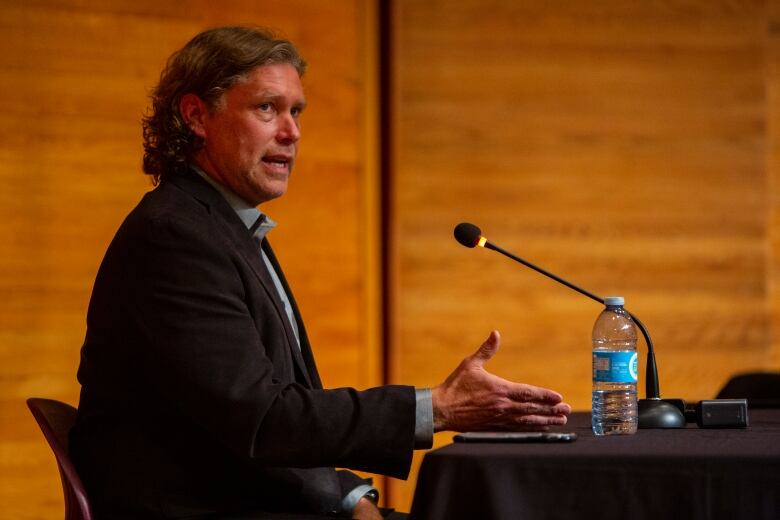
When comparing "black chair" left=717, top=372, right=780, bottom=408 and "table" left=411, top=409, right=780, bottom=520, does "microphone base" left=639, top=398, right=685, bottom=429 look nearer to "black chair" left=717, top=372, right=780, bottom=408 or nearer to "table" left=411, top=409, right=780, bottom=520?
"table" left=411, top=409, right=780, bottom=520

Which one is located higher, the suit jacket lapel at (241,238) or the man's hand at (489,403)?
the suit jacket lapel at (241,238)

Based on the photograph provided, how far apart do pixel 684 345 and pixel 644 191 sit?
2.35 feet

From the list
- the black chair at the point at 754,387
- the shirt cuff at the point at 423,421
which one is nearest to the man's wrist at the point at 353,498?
the shirt cuff at the point at 423,421

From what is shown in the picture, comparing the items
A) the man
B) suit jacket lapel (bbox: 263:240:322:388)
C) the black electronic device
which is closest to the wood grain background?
suit jacket lapel (bbox: 263:240:322:388)

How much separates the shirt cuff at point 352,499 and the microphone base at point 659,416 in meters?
0.60

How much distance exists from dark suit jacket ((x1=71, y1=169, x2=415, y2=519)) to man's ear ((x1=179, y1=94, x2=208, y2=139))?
0.30 m

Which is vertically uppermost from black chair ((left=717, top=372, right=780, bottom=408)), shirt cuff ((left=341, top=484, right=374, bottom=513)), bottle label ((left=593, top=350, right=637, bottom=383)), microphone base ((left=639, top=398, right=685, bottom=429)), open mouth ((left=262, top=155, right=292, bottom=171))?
open mouth ((left=262, top=155, right=292, bottom=171))

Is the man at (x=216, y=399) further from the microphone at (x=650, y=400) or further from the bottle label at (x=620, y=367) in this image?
the microphone at (x=650, y=400)

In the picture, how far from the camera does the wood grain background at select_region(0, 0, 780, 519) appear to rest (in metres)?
4.26

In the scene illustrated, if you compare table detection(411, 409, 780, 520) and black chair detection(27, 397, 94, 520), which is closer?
table detection(411, 409, 780, 520)

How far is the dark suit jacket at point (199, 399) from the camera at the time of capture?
190cm

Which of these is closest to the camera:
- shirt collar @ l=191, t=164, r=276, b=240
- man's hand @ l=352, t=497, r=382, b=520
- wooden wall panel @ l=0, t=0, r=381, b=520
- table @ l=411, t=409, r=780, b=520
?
table @ l=411, t=409, r=780, b=520

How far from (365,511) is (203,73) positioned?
980 mm

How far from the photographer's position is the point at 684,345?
16.5 feet
